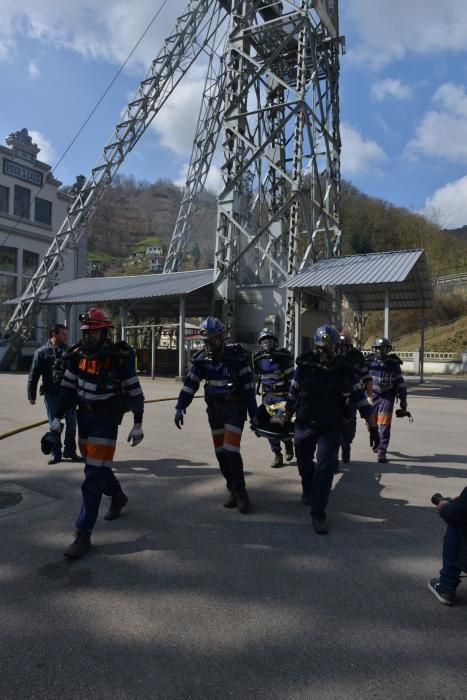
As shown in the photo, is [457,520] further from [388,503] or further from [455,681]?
[388,503]

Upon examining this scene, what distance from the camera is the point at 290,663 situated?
260 cm

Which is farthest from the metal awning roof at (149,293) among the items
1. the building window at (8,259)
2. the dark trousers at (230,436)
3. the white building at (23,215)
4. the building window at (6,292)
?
the dark trousers at (230,436)

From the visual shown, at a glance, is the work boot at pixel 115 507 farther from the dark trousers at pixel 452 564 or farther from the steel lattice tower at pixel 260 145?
the steel lattice tower at pixel 260 145

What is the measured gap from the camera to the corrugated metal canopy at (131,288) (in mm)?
21406

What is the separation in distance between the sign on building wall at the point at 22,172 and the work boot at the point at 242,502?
119 ft

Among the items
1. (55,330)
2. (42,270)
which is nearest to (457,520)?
(55,330)

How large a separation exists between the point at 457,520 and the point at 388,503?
7.65 ft

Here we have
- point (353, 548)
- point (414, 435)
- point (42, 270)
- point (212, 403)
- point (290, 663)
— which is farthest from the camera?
point (42, 270)

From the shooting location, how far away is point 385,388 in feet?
24.7

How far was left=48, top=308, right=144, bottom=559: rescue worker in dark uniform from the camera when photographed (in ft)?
13.4

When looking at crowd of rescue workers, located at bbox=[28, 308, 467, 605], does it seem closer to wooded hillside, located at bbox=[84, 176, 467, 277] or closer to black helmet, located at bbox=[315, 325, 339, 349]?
black helmet, located at bbox=[315, 325, 339, 349]

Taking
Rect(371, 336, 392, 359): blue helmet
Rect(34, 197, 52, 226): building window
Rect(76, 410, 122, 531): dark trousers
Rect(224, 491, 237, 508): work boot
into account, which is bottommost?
Rect(224, 491, 237, 508): work boot

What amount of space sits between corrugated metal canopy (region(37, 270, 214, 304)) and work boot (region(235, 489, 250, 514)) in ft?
51.7

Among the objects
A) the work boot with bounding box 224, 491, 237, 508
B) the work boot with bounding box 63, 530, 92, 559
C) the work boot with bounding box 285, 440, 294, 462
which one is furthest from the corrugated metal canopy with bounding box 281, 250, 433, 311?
the work boot with bounding box 63, 530, 92, 559
